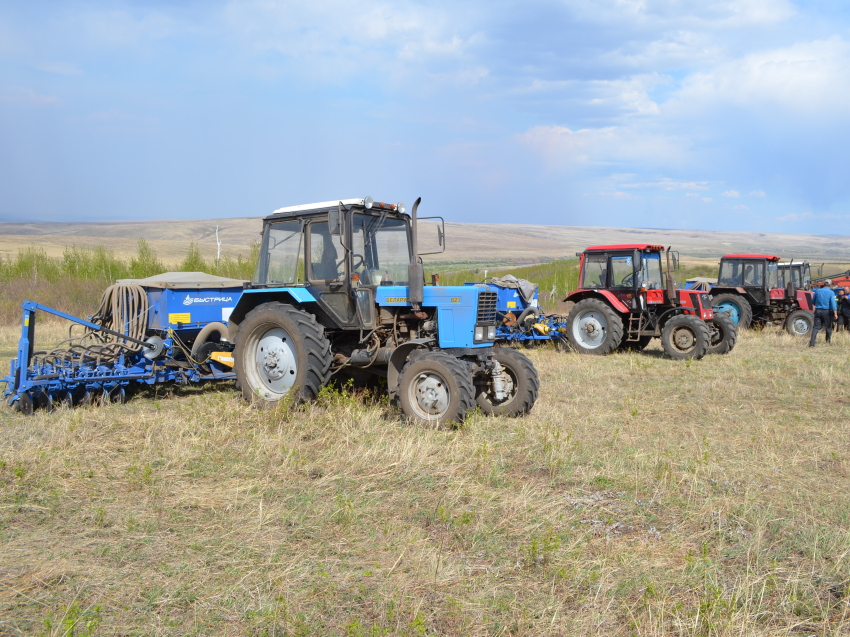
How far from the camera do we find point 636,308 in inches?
483

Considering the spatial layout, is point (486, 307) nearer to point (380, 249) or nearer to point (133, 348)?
point (380, 249)

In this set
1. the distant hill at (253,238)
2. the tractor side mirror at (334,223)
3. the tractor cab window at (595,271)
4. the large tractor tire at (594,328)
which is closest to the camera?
the tractor side mirror at (334,223)

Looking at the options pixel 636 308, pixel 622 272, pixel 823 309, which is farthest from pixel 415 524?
pixel 823 309

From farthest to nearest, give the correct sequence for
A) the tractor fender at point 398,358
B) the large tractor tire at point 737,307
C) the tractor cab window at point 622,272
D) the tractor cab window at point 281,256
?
the large tractor tire at point 737,307 → the tractor cab window at point 622,272 → the tractor cab window at point 281,256 → the tractor fender at point 398,358

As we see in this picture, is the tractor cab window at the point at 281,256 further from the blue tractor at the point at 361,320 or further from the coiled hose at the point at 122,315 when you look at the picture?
the coiled hose at the point at 122,315

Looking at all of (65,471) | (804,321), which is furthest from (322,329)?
(804,321)

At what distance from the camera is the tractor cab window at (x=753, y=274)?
52.4ft

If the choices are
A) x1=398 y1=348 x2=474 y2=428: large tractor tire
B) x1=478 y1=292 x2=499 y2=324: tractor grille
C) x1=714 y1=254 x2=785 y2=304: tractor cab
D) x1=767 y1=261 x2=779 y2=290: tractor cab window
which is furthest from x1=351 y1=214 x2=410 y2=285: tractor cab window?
x1=767 y1=261 x2=779 y2=290: tractor cab window

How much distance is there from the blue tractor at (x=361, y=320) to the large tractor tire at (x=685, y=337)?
5643 millimetres

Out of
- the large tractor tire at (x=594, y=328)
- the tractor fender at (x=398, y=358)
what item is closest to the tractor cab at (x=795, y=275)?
the large tractor tire at (x=594, y=328)

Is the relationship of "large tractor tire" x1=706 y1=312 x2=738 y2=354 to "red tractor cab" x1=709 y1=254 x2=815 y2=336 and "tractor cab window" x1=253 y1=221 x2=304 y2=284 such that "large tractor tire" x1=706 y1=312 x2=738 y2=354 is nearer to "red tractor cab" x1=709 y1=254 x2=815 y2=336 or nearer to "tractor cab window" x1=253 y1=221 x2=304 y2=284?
"red tractor cab" x1=709 y1=254 x2=815 y2=336

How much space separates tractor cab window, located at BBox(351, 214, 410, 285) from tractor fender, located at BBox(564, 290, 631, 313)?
20.1 ft

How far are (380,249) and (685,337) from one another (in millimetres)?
6751

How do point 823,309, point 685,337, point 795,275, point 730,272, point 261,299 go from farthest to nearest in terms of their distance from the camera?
→ point 795,275 → point 730,272 → point 823,309 → point 685,337 → point 261,299
